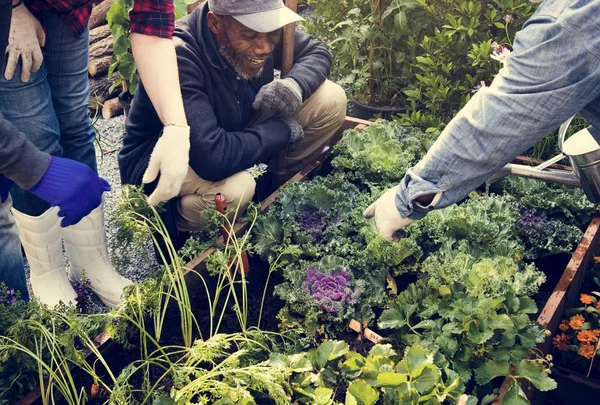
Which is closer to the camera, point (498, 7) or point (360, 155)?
point (360, 155)

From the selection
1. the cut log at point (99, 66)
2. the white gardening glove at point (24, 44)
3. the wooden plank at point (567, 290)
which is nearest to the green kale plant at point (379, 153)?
the wooden plank at point (567, 290)

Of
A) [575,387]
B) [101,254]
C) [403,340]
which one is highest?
[403,340]

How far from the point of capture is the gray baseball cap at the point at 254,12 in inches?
91.7

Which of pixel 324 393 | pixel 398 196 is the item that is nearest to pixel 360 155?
pixel 398 196

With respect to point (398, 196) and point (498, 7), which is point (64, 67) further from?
point (498, 7)

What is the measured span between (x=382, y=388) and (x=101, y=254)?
4.21ft

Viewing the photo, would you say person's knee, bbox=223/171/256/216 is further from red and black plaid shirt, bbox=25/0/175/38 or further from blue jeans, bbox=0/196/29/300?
blue jeans, bbox=0/196/29/300

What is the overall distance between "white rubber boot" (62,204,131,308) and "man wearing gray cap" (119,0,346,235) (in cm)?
33

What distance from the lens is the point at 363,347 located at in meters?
1.95

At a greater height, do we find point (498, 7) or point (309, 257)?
point (498, 7)

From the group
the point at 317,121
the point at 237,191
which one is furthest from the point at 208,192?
the point at 317,121

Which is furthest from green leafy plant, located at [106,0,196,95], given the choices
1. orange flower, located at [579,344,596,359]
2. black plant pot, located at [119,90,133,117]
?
orange flower, located at [579,344,596,359]

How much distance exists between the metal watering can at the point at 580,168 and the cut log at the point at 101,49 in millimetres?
3226

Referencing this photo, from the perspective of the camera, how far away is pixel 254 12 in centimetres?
234
